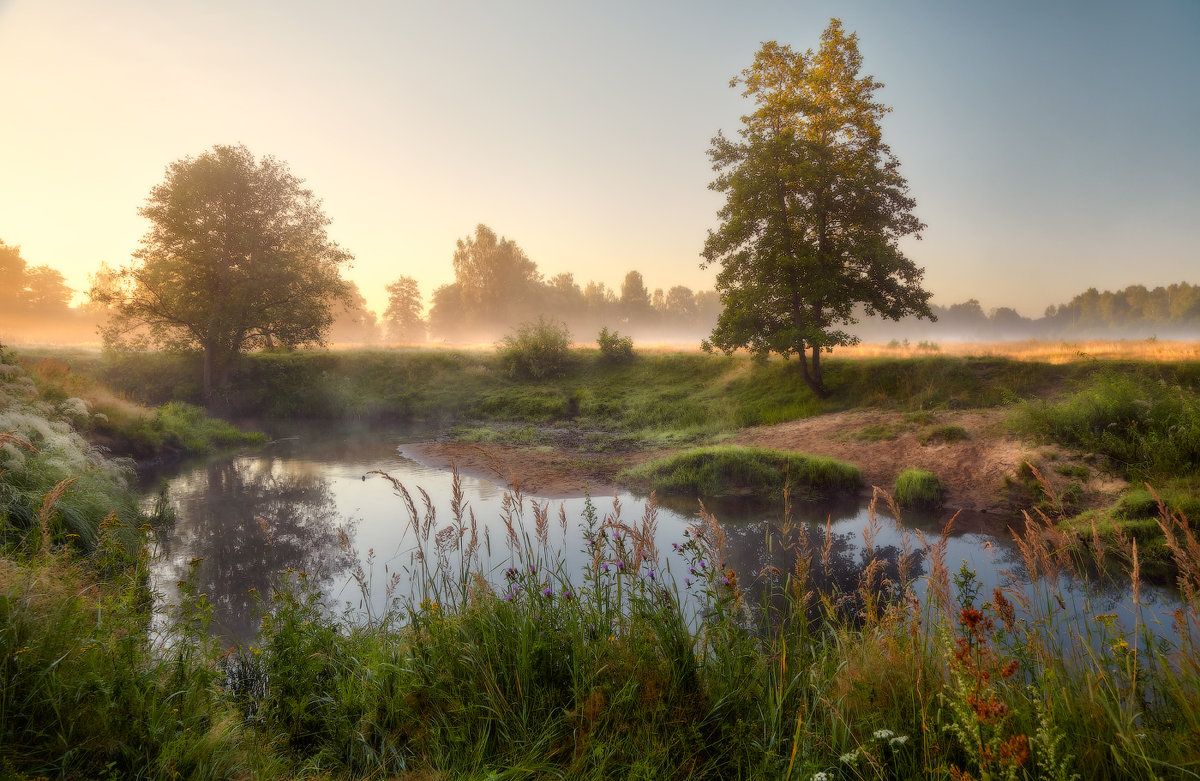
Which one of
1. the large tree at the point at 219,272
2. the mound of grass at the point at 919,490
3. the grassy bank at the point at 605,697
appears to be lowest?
the mound of grass at the point at 919,490

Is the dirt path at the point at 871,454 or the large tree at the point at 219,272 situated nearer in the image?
the dirt path at the point at 871,454

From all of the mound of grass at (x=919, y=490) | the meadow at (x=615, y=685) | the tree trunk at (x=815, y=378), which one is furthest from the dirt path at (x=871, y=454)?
the meadow at (x=615, y=685)

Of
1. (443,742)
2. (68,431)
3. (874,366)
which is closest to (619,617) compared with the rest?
(443,742)

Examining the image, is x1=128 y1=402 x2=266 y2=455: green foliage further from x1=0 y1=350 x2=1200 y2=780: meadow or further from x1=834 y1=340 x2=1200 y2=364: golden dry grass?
x1=834 y1=340 x2=1200 y2=364: golden dry grass

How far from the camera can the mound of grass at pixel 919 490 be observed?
11773mm

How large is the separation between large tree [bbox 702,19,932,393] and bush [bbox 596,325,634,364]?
12.4 m

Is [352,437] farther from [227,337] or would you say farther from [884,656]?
[884,656]

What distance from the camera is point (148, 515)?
1034 centimetres

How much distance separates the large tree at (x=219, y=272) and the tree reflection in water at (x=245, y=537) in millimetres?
12582

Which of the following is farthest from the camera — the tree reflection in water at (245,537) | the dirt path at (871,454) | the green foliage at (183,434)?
the green foliage at (183,434)

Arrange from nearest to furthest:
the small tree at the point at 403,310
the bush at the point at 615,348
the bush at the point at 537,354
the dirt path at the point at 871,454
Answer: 1. the dirt path at the point at 871,454
2. the bush at the point at 537,354
3. the bush at the point at 615,348
4. the small tree at the point at 403,310

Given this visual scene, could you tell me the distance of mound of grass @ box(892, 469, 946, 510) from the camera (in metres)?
11.8

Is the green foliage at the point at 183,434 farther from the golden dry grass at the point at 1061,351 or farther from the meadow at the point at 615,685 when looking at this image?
the golden dry grass at the point at 1061,351

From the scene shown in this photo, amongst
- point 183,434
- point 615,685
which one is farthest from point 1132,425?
point 183,434
